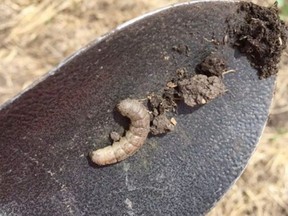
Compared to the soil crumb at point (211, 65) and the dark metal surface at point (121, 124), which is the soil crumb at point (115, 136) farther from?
the soil crumb at point (211, 65)

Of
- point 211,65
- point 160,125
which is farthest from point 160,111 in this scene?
point 211,65

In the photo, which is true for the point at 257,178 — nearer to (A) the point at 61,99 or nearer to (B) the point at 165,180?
(B) the point at 165,180

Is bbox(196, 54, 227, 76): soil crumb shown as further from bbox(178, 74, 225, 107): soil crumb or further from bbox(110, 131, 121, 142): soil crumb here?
bbox(110, 131, 121, 142): soil crumb

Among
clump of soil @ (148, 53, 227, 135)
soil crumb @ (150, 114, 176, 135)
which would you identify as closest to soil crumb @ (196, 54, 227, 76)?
clump of soil @ (148, 53, 227, 135)

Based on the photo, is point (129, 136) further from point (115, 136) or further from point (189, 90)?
point (189, 90)

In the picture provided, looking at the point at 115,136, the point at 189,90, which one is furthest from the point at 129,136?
the point at 189,90

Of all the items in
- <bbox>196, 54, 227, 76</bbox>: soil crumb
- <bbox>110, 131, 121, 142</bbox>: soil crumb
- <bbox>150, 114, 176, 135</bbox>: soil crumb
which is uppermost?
<bbox>196, 54, 227, 76</bbox>: soil crumb
